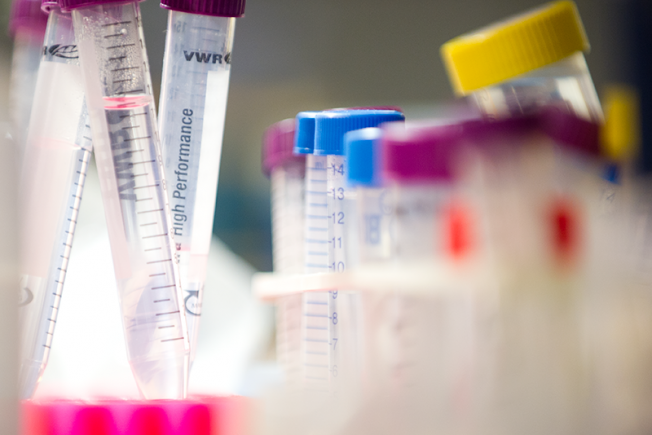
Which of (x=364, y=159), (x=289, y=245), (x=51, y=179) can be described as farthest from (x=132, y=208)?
(x=289, y=245)

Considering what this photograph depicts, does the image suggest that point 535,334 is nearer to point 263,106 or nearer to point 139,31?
point 139,31

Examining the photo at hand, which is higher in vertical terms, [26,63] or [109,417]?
[26,63]

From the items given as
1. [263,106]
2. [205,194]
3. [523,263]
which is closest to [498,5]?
[263,106]

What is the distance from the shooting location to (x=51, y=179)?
543 mm

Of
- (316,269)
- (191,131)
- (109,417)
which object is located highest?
(191,131)

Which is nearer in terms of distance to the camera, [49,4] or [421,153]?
[421,153]

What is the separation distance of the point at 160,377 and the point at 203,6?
34 centimetres

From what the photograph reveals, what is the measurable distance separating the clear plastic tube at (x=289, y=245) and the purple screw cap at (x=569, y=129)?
42 centimetres

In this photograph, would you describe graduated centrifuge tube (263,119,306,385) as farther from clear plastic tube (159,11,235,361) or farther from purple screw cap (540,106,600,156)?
purple screw cap (540,106,600,156)

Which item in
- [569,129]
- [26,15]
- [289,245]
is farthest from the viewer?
[289,245]

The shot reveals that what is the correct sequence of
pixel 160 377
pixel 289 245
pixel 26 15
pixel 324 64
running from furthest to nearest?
pixel 324 64
pixel 289 245
pixel 26 15
pixel 160 377

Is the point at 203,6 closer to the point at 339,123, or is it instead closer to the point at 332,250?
the point at 339,123

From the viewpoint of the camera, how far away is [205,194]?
577 mm

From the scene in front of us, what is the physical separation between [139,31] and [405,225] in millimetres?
295
